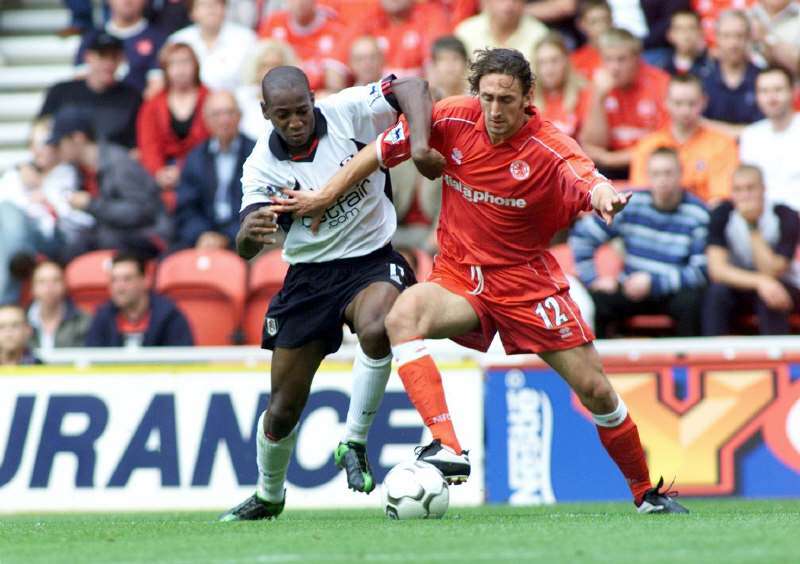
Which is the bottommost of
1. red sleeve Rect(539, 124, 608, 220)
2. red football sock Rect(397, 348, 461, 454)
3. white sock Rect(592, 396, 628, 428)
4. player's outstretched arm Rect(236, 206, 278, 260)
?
white sock Rect(592, 396, 628, 428)

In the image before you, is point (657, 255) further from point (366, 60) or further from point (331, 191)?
point (331, 191)

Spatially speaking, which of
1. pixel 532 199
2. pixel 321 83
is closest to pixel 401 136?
pixel 532 199

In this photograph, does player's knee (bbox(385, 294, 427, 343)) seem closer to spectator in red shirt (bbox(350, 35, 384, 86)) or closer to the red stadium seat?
the red stadium seat

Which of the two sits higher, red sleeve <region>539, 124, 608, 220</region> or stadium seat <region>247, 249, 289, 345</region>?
red sleeve <region>539, 124, 608, 220</region>

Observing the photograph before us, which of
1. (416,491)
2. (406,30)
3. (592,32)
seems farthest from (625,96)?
(416,491)

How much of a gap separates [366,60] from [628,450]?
250 inches

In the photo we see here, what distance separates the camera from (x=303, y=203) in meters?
7.60

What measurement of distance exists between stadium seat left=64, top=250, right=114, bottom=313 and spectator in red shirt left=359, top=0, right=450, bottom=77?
313 centimetres

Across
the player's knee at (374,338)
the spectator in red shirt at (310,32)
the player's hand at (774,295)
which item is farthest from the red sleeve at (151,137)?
the player's knee at (374,338)

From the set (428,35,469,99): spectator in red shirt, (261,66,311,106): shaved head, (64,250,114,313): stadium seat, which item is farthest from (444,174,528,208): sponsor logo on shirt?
(64,250,114,313): stadium seat

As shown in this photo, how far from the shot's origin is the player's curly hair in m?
7.25

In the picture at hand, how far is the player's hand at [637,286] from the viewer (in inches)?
453

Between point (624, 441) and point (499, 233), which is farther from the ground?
point (499, 233)

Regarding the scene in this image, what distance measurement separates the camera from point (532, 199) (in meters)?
7.55
